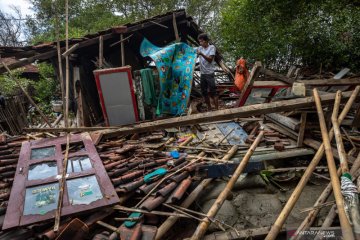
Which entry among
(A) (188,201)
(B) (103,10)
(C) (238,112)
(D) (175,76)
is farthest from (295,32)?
(B) (103,10)

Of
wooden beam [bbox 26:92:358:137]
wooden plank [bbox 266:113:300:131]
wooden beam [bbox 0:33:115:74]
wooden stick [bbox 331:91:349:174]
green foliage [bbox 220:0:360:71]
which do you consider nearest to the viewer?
wooden stick [bbox 331:91:349:174]

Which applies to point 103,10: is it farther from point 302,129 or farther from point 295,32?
point 302,129

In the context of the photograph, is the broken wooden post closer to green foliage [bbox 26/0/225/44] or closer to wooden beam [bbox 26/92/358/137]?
wooden beam [bbox 26/92/358/137]

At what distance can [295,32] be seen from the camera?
9.91 m

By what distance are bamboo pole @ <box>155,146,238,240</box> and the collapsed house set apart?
1cm

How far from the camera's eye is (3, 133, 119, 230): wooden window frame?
267 cm

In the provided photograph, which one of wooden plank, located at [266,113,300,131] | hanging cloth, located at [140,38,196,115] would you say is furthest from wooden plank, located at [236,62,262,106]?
hanging cloth, located at [140,38,196,115]

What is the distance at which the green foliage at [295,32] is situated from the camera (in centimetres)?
913

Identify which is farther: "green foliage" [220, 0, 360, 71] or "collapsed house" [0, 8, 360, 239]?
"green foliage" [220, 0, 360, 71]

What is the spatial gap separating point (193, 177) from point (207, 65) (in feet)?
14.4

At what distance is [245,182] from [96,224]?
2.26 m

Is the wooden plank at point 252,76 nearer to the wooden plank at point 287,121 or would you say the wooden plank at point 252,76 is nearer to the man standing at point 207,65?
the wooden plank at point 287,121

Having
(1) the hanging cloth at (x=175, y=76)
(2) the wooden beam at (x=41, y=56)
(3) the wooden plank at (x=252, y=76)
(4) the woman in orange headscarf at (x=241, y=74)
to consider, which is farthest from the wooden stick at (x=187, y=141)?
(2) the wooden beam at (x=41, y=56)

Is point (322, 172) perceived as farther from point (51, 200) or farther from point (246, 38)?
point (246, 38)
